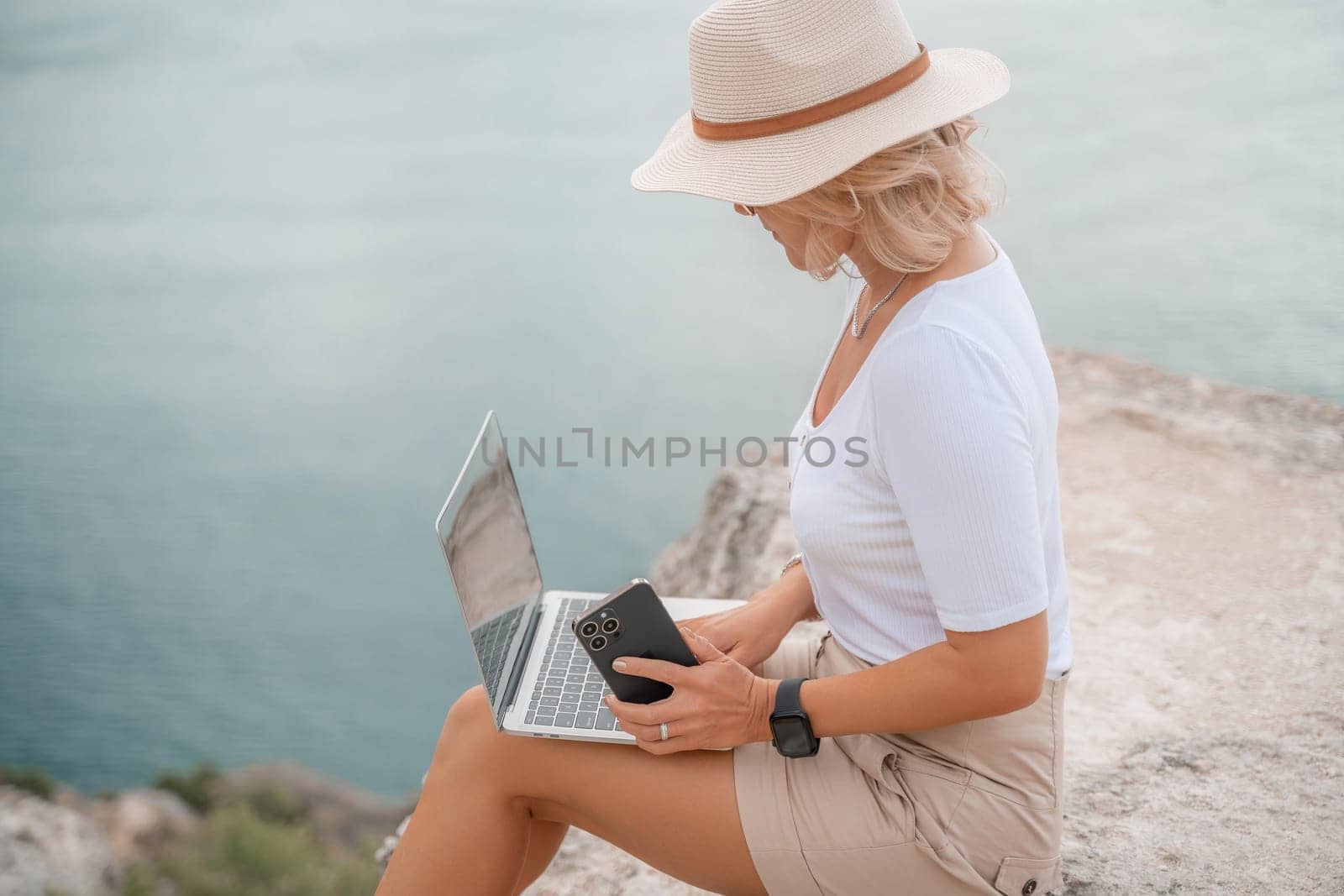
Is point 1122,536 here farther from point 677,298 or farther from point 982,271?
point 677,298

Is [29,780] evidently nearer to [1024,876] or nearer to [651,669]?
[651,669]

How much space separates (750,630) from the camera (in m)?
1.12

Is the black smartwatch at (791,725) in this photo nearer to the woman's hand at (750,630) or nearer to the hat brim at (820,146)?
the woman's hand at (750,630)

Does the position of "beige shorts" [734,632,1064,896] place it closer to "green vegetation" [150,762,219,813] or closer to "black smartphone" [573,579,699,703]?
"black smartphone" [573,579,699,703]

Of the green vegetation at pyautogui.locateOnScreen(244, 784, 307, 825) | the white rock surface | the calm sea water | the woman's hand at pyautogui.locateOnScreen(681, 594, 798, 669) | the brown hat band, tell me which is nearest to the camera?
the brown hat band

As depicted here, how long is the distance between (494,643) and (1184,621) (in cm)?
Answer: 154

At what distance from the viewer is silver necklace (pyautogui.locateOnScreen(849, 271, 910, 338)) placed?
0.94 metres

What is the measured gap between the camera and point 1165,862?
1287 millimetres

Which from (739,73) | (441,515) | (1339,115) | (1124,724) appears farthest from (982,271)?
(1339,115)

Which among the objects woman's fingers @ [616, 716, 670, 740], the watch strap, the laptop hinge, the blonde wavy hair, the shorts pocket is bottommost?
the shorts pocket

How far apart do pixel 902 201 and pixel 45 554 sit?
324 cm

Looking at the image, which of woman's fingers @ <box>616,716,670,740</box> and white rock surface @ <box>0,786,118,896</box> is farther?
white rock surface @ <box>0,786,118,896</box>

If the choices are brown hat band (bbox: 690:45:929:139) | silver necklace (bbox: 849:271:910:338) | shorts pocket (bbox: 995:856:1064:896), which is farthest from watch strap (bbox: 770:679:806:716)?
brown hat band (bbox: 690:45:929:139)

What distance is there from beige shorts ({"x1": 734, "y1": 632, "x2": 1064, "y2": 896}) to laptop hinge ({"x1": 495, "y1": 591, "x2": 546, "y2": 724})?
0.28 m
